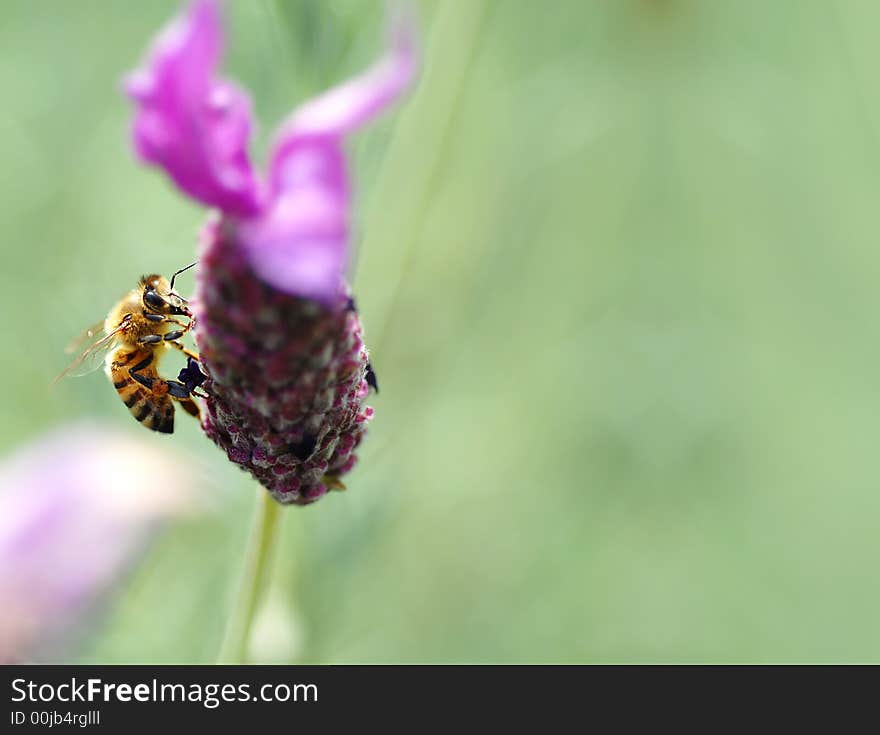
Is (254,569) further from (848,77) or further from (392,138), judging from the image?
(848,77)

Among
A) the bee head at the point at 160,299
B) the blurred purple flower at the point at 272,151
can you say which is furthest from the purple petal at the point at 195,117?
the bee head at the point at 160,299

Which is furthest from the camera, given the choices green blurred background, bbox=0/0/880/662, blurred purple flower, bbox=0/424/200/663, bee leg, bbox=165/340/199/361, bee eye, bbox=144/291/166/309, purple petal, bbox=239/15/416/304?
green blurred background, bbox=0/0/880/662

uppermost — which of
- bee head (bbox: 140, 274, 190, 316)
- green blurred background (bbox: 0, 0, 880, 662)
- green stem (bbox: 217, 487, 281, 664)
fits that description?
bee head (bbox: 140, 274, 190, 316)

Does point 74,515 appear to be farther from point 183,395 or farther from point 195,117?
point 195,117

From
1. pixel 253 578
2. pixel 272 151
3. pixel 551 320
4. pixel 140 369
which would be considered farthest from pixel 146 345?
pixel 551 320

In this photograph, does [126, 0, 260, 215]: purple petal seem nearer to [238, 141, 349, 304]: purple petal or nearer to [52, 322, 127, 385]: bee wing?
[238, 141, 349, 304]: purple petal

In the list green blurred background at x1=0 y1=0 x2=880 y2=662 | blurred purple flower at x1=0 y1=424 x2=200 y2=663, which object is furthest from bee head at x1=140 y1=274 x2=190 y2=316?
blurred purple flower at x1=0 y1=424 x2=200 y2=663

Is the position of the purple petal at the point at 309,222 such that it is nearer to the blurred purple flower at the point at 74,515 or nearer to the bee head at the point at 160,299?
the bee head at the point at 160,299

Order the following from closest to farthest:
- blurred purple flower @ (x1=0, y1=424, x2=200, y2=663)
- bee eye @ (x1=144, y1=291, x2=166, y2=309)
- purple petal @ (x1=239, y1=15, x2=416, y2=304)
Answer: purple petal @ (x1=239, y1=15, x2=416, y2=304) → bee eye @ (x1=144, y1=291, x2=166, y2=309) → blurred purple flower @ (x1=0, y1=424, x2=200, y2=663)
